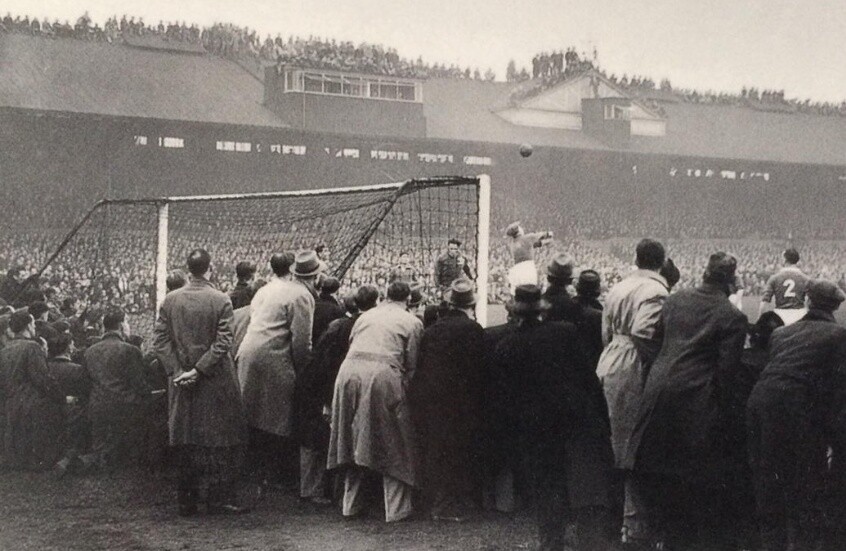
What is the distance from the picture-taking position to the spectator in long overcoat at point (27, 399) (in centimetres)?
814

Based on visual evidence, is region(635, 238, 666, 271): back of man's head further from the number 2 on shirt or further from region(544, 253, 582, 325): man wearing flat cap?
the number 2 on shirt

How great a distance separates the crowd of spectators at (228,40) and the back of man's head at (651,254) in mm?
25254

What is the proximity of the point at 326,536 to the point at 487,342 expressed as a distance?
1639mm

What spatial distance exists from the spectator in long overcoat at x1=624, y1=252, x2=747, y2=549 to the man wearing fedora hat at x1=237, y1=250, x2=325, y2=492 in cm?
268

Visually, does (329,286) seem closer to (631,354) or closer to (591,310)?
(591,310)

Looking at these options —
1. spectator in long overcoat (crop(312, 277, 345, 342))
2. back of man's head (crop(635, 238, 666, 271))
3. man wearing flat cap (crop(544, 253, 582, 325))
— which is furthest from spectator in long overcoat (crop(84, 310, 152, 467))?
back of man's head (crop(635, 238, 666, 271))

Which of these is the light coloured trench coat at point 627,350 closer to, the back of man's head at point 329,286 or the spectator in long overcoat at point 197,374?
the back of man's head at point 329,286

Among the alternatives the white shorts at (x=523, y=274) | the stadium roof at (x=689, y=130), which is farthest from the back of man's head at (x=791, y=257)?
the stadium roof at (x=689, y=130)

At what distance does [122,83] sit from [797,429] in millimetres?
24021

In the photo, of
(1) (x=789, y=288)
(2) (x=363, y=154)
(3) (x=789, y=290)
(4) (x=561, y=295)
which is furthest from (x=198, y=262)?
(2) (x=363, y=154)

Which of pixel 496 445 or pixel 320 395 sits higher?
pixel 320 395

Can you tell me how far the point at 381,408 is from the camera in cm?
676

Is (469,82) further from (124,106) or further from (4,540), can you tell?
(4,540)

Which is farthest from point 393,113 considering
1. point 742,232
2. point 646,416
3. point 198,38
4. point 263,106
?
point 646,416
